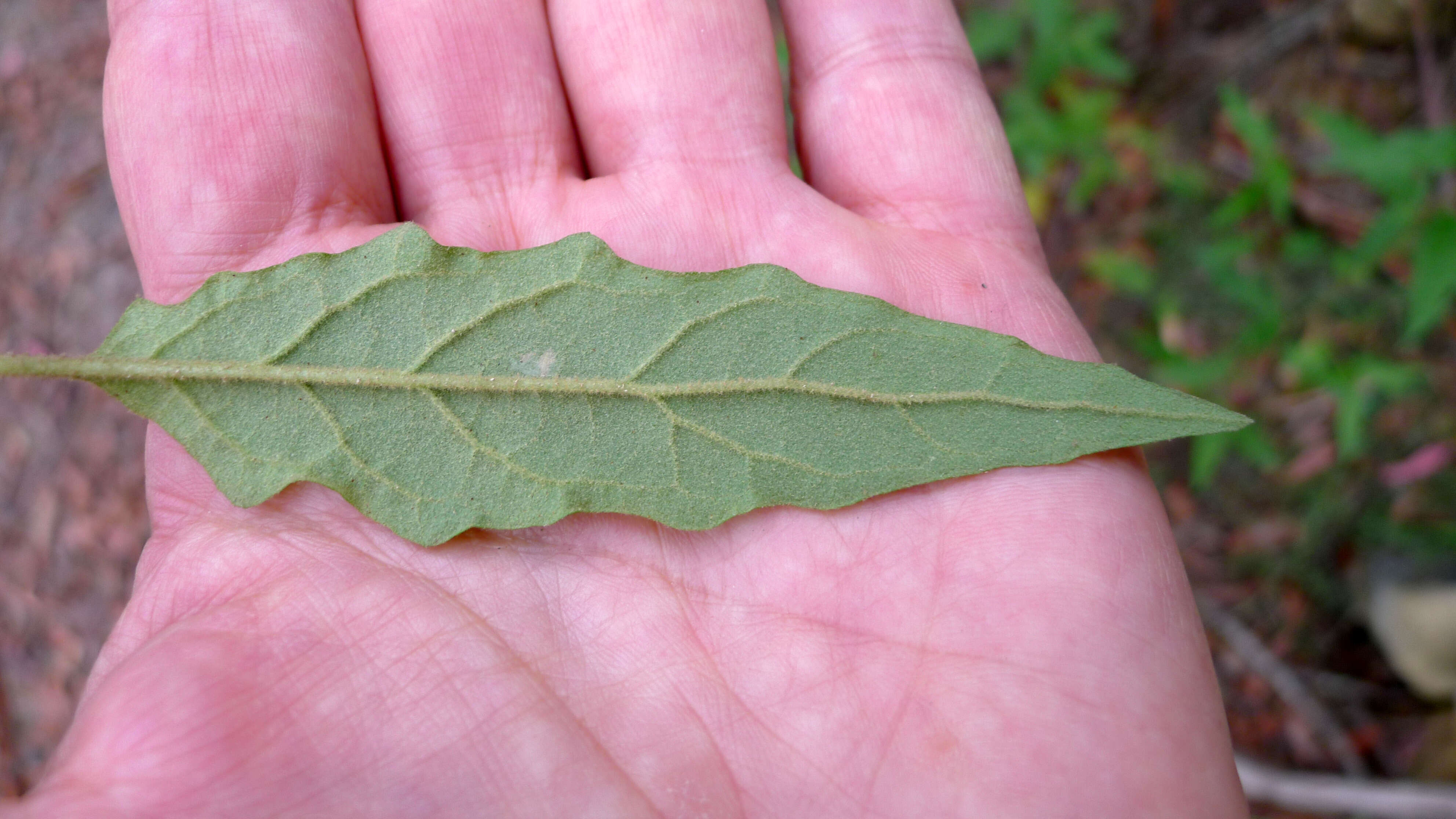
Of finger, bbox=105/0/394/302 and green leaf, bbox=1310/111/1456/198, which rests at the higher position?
finger, bbox=105/0/394/302

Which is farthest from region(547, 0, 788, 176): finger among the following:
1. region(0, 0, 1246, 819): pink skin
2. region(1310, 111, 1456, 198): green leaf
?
region(1310, 111, 1456, 198): green leaf

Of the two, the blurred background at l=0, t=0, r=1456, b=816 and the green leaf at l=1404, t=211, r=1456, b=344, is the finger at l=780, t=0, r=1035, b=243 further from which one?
the green leaf at l=1404, t=211, r=1456, b=344

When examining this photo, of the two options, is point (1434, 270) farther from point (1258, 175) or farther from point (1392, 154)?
point (1258, 175)

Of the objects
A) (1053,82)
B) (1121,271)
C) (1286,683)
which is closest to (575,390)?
(1121,271)

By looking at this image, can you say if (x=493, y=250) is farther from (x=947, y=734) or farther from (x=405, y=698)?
(x=947, y=734)

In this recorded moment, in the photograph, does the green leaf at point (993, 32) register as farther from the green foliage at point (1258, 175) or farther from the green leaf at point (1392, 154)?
the green leaf at point (1392, 154)

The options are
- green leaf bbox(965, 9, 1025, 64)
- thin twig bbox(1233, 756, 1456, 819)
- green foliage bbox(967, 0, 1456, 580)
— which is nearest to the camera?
thin twig bbox(1233, 756, 1456, 819)

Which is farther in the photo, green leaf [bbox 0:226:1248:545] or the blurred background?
the blurred background

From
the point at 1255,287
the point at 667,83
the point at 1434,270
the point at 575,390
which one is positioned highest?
the point at 667,83
